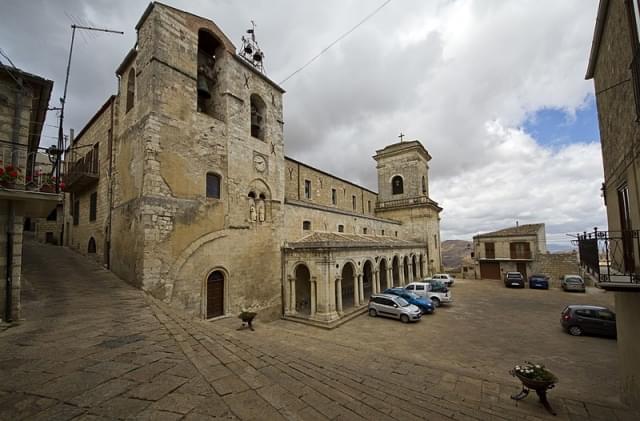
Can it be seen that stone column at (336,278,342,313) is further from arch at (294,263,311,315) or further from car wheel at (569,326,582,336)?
car wheel at (569,326,582,336)

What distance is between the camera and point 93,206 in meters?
14.4

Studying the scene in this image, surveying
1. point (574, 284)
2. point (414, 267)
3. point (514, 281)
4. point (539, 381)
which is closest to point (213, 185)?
point (539, 381)

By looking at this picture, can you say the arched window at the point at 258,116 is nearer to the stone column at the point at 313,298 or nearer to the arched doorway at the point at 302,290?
the arched doorway at the point at 302,290

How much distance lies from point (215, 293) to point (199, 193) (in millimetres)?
4390

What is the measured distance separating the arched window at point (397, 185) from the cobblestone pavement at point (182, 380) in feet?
85.6

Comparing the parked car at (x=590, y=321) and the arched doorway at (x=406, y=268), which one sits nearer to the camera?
the parked car at (x=590, y=321)

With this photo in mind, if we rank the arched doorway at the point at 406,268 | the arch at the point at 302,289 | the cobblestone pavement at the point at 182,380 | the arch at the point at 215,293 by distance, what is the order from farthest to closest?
the arched doorway at the point at 406,268 → the arch at the point at 302,289 → the arch at the point at 215,293 → the cobblestone pavement at the point at 182,380

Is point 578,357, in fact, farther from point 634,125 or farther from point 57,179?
point 57,179

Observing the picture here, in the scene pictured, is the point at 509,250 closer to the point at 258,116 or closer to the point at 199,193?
the point at 258,116

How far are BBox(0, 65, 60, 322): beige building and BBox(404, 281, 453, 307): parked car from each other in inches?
749

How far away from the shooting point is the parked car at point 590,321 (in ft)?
38.2

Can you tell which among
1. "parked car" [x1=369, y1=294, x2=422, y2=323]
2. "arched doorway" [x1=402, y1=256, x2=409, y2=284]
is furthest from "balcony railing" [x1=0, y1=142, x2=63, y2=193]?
"arched doorway" [x1=402, y1=256, x2=409, y2=284]

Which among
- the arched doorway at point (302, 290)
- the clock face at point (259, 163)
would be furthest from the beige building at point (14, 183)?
the arched doorway at point (302, 290)

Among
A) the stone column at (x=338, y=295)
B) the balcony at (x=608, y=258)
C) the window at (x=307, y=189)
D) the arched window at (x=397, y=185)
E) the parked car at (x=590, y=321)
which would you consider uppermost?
the arched window at (x=397, y=185)
